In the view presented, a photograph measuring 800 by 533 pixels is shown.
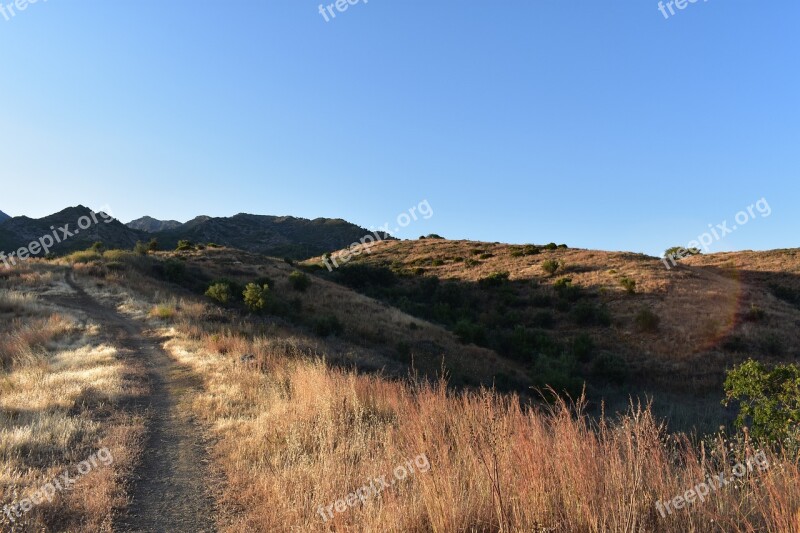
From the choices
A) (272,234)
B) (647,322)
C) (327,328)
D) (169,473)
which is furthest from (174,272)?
(272,234)

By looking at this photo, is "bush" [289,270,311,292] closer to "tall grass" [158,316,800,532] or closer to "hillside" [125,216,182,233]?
"tall grass" [158,316,800,532]

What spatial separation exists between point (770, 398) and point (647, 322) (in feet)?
92.5

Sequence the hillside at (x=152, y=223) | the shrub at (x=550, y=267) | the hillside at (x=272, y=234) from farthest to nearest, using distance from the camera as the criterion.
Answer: the hillside at (x=152, y=223)
the hillside at (x=272, y=234)
the shrub at (x=550, y=267)

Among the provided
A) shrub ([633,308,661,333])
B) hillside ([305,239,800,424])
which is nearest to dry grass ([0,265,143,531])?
hillside ([305,239,800,424])

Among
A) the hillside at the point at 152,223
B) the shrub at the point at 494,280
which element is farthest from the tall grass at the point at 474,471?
the hillside at the point at 152,223

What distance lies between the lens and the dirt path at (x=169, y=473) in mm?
4430

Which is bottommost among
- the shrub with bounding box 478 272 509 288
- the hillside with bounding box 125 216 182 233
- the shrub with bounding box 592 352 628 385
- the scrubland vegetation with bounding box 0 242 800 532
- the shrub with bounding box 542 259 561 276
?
the shrub with bounding box 592 352 628 385

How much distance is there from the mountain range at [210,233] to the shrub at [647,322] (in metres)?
64.3

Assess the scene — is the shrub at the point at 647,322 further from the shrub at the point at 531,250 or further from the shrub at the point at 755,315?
the shrub at the point at 531,250

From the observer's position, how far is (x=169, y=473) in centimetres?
559

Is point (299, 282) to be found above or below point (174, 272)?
below

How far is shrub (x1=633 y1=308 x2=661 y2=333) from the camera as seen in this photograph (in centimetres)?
3203

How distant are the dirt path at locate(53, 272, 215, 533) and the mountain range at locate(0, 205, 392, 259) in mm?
58290

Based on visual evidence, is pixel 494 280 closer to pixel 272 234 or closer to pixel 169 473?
pixel 169 473
